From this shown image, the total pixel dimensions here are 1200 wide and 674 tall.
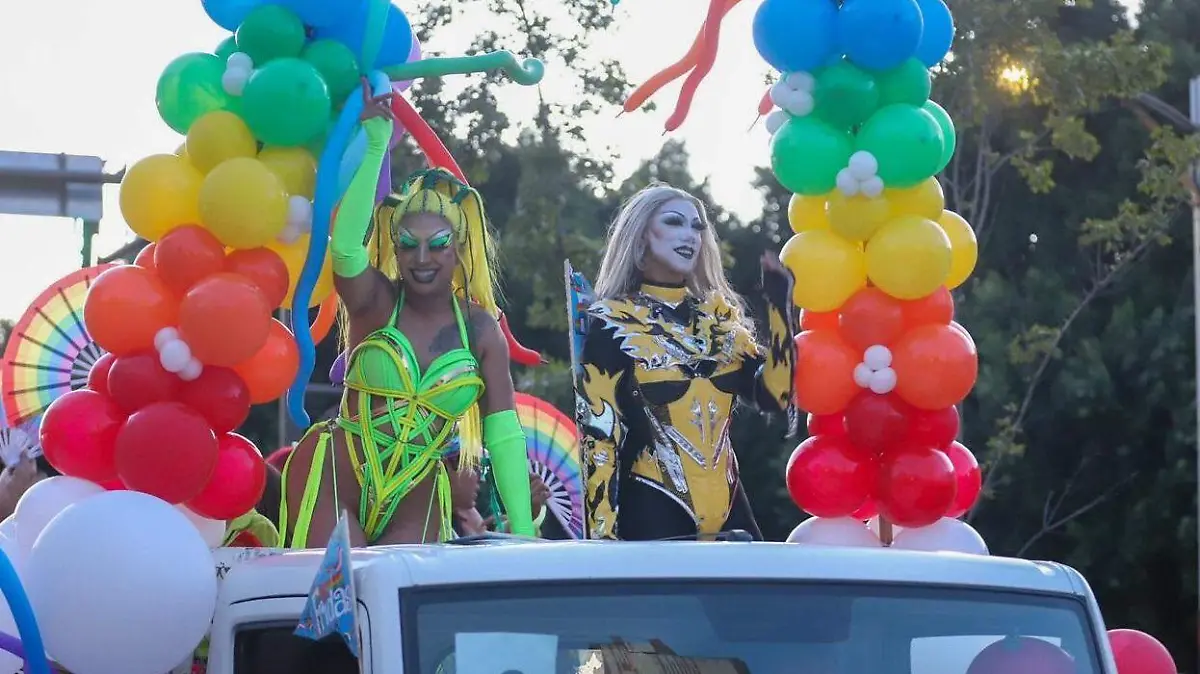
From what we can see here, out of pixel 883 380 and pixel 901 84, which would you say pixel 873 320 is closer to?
pixel 883 380

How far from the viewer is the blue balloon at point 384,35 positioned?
576cm

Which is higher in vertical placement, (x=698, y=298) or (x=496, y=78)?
(x=496, y=78)

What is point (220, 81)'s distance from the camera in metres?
5.71

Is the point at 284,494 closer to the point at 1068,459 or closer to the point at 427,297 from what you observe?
the point at 427,297

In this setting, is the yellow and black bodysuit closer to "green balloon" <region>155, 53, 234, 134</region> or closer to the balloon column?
the balloon column

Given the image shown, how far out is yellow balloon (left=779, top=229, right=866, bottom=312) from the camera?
20.0 feet

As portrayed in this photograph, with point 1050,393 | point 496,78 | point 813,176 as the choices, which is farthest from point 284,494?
point 1050,393

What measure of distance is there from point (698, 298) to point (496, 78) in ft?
27.4

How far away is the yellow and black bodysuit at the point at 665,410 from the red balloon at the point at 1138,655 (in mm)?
1290

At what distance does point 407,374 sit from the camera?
5.51 meters

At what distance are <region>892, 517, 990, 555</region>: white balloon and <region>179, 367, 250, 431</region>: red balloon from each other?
206 cm

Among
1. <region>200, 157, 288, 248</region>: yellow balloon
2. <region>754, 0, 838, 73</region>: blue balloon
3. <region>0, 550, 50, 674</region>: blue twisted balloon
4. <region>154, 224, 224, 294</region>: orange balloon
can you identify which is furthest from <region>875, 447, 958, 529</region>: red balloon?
<region>0, 550, 50, 674</region>: blue twisted balloon

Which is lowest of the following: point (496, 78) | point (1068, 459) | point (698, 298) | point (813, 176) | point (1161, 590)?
point (1161, 590)

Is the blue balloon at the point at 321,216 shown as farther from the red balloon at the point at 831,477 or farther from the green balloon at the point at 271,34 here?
the red balloon at the point at 831,477
